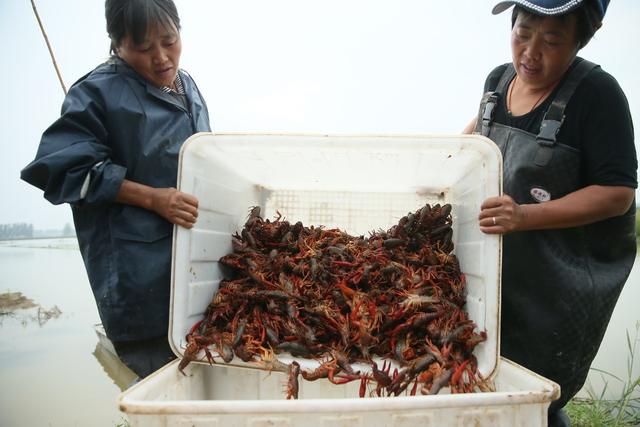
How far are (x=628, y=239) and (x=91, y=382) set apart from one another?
6.27 metres

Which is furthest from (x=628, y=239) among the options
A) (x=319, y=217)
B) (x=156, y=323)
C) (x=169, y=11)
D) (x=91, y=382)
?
(x=91, y=382)

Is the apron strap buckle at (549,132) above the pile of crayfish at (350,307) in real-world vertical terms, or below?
above

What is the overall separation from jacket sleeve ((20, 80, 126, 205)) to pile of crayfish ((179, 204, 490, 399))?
2.66 ft

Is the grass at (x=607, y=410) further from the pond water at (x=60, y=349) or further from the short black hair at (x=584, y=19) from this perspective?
the short black hair at (x=584, y=19)

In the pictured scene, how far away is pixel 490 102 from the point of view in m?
2.70

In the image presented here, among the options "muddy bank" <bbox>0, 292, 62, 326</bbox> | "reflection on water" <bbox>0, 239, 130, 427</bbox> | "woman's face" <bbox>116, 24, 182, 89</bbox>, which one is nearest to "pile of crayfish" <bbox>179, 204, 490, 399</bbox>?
"woman's face" <bbox>116, 24, 182, 89</bbox>

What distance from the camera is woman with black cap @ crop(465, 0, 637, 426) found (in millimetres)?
2123

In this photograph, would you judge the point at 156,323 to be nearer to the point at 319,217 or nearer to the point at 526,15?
the point at 319,217

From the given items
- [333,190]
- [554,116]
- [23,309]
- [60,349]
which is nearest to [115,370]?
[60,349]

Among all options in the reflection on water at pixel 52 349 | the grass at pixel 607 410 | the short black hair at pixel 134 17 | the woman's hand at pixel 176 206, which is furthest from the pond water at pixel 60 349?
the short black hair at pixel 134 17

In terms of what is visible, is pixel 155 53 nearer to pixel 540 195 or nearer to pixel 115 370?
pixel 540 195

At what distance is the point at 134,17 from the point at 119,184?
0.85 meters

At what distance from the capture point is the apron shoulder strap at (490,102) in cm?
266

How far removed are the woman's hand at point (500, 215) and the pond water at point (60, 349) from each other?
3.71 meters
